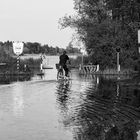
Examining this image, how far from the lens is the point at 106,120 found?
1095 cm

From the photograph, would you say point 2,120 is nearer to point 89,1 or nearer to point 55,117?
point 55,117

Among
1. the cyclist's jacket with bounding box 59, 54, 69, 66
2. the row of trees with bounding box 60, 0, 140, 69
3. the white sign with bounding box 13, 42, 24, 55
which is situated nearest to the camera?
the cyclist's jacket with bounding box 59, 54, 69, 66

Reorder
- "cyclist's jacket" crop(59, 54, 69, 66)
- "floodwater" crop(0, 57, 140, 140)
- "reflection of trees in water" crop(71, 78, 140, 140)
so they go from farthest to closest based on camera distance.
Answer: "cyclist's jacket" crop(59, 54, 69, 66) → "floodwater" crop(0, 57, 140, 140) → "reflection of trees in water" crop(71, 78, 140, 140)

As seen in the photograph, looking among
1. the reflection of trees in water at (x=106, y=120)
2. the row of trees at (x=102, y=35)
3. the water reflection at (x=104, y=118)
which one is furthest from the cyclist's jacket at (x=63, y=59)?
the reflection of trees in water at (x=106, y=120)

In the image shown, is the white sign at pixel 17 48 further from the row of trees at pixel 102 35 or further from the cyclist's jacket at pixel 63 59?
the cyclist's jacket at pixel 63 59

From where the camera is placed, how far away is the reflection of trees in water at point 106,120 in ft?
28.9

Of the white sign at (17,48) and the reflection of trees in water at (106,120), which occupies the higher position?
the white sign at (17,48)

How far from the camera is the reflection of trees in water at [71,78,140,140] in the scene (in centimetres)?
880

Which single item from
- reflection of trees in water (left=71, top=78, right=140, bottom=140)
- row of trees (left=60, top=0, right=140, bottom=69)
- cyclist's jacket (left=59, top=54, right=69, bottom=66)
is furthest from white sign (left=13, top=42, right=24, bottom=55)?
reflection of trees in water (left=71, top=78, right=140, bottom=140)

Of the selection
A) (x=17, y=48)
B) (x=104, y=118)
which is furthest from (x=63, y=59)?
(x=104, y=118)

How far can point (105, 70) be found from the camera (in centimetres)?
4253

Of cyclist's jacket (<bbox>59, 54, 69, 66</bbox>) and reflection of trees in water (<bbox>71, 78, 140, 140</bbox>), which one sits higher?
cyclist's jacket (<bbox>59, 54, 69, 66</bbox>)

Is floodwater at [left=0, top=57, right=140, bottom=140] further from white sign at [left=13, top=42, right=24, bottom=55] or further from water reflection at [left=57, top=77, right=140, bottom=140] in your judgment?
white sign at [left=13, top=42, right=24, bottom=55]

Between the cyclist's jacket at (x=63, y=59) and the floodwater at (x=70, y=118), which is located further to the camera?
the cyclist's jacket at (x=63, y=59)
